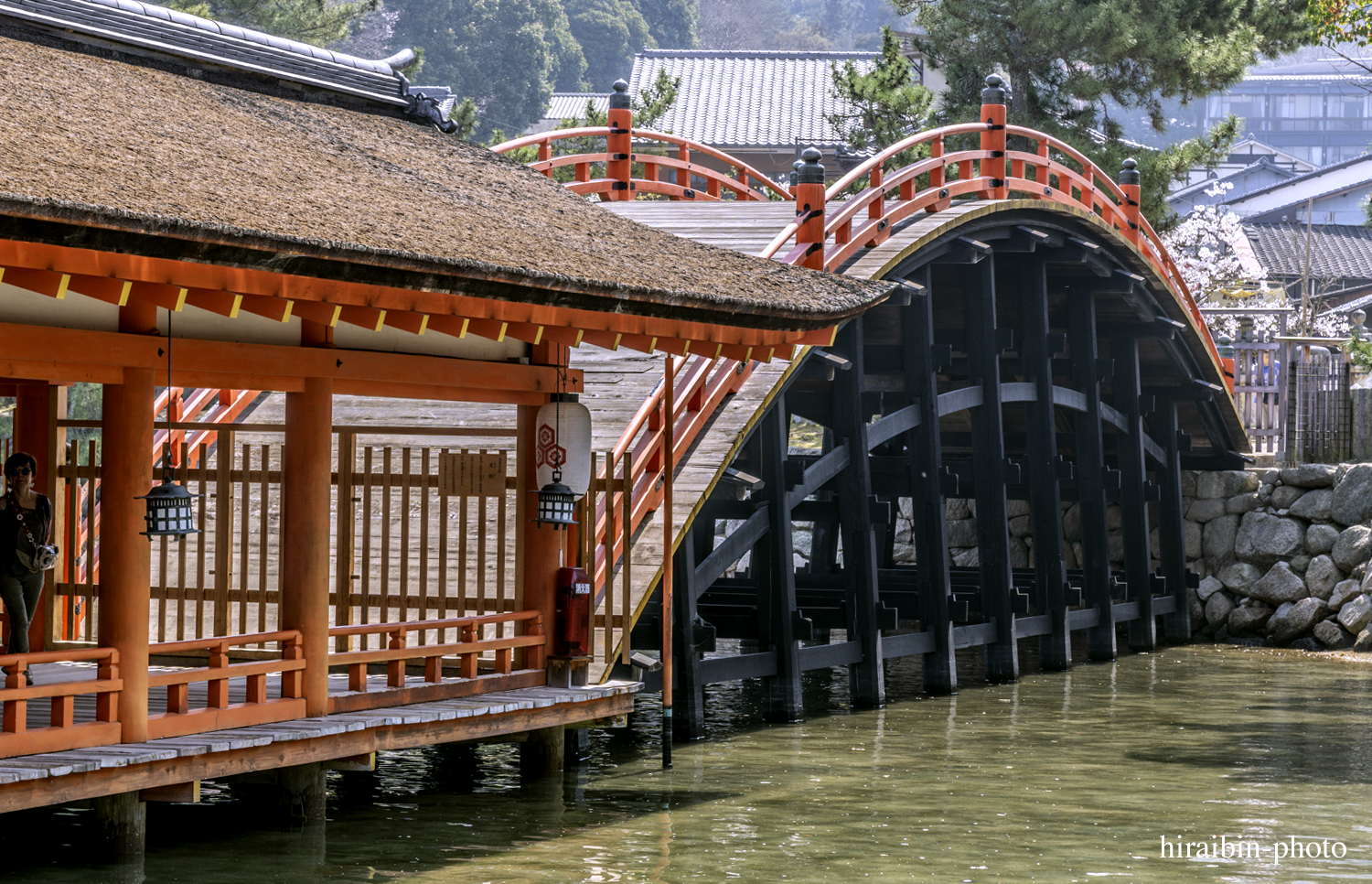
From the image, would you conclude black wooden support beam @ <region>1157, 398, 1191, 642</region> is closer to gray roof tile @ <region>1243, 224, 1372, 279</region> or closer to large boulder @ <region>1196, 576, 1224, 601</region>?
large boulder @ <region>1196, 576, 1224, 601</region>

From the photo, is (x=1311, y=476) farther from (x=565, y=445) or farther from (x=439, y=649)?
(x=439, y=649)

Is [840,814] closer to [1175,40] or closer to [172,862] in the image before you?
[172,862]

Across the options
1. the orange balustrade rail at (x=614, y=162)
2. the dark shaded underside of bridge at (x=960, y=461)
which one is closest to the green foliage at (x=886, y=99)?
the dark shaded underside of bridge at (x=960, y=461)

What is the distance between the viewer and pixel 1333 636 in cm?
1927

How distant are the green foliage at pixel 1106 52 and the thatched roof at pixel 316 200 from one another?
11.1 meters

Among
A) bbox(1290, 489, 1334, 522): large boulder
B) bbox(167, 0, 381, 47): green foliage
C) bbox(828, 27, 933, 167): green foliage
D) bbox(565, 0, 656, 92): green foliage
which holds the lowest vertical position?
bbox(1290, 489, 1334, 522): large boulder

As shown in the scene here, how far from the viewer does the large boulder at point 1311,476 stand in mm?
19984

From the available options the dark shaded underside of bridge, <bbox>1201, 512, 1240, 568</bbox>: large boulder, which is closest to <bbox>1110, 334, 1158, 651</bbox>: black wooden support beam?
the dark shaded underside of bridge

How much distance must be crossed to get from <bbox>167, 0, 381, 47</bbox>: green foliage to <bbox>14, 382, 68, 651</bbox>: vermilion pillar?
50.4 feet

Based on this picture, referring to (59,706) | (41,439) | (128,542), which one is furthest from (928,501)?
(59,706)

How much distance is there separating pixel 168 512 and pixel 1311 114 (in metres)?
79.5

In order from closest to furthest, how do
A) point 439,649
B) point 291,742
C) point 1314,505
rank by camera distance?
point 291,742, point 439,649, point 1314,505

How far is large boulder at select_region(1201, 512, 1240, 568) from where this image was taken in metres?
20.6

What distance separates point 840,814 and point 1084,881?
73.4 inches
